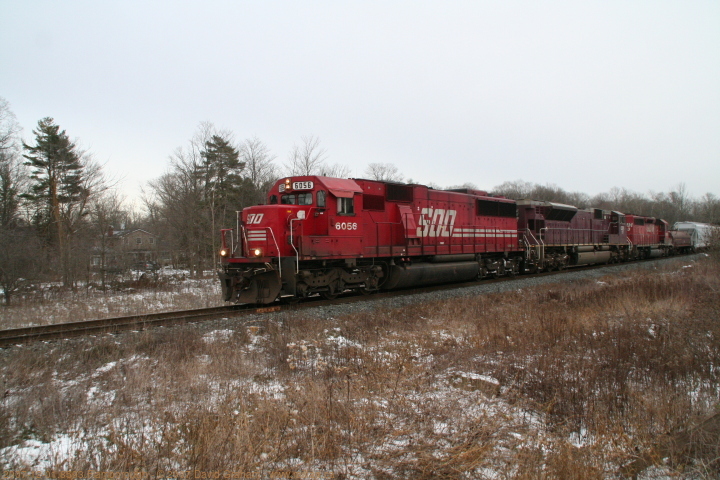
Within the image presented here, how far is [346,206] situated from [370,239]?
4.55ft

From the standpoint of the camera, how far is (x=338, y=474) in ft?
11.9

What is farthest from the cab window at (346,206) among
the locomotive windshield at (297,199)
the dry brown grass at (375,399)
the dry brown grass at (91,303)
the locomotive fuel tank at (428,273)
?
the dry brown grass at (91,303)

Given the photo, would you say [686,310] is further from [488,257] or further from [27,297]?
[27,297]

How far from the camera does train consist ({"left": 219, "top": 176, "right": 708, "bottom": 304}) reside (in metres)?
11.1

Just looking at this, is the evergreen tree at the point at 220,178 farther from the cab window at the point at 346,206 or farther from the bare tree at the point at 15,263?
the cab window at the point at 346,206

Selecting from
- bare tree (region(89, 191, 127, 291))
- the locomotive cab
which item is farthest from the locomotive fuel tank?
bare tree (region(89, 191, 127, 291))

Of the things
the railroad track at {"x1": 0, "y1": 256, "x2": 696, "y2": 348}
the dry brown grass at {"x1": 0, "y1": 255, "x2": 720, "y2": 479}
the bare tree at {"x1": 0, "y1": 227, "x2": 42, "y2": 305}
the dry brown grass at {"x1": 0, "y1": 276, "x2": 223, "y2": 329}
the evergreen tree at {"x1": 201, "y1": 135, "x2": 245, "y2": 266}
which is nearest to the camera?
the dry brown grass at {"x1": 0, "y1": 255, "x2": 720, "y2": 479}

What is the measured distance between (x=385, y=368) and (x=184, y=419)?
9.96ft

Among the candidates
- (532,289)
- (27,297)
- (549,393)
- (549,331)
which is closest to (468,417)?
(549,393)

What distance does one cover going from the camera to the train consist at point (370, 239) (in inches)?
438

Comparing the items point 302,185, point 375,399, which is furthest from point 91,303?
point 375,399

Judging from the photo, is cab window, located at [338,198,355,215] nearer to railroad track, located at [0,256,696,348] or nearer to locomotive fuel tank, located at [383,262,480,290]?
railroad track, located at [0,256,696,348]

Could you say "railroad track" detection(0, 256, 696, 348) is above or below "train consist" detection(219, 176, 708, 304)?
below

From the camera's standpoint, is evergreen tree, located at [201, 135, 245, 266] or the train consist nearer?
the train consist
